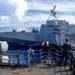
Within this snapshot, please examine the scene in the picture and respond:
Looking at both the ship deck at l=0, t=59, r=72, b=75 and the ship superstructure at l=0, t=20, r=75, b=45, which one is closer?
the ship deck at l=0, t=59, r=72, b=75

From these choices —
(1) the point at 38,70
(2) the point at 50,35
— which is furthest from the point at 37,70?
(2) the point at 50,35

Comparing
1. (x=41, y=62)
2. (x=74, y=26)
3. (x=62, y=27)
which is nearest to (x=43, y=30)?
(x=62, y=27)

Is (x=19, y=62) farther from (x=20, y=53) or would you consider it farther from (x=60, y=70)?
(x=60, y=70)

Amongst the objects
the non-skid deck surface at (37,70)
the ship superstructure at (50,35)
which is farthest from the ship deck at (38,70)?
the ship superstructure at (50,35)

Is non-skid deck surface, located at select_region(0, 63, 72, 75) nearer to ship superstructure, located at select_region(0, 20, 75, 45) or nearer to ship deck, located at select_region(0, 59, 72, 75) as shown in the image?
ship deck, located at select_region(0, 59, 72, 75)

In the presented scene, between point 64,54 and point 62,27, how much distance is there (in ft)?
119

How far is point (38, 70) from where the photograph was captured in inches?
504

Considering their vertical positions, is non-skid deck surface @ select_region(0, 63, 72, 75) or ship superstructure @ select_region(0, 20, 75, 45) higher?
ship superstructure @ select_region(0, 20, 75, 45)

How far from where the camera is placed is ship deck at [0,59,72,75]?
12.1m

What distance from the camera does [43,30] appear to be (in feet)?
165

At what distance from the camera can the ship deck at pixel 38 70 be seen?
12094mm

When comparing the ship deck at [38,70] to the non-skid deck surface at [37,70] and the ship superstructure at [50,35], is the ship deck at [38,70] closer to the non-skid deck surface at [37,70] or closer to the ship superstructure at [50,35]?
the non-skid deck surface at [37,70]

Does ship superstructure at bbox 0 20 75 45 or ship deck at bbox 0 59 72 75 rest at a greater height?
ship superstructure at bbox 0 20 75 45

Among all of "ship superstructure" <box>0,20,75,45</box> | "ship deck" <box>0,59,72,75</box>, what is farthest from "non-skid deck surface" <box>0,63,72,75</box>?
"ship superstructure" <box>0,20,75,45</box>
